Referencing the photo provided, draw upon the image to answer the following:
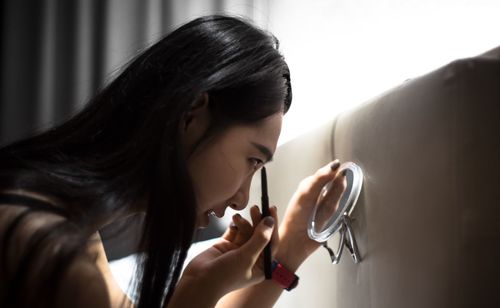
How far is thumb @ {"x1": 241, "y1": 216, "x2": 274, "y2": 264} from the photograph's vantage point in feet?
2.27

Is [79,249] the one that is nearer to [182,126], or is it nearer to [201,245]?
[182,126]

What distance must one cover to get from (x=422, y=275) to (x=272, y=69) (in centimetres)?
37

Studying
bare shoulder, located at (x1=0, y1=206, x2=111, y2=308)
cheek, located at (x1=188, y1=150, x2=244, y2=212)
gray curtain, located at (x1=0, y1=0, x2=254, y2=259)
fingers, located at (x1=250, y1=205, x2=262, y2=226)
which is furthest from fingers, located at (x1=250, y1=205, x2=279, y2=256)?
gray curtain, located at (x1=0, y1=0, x2=254, y2=259)

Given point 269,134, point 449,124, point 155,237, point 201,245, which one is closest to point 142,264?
point 155,237

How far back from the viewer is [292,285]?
2.74 feet

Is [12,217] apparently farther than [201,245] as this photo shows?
No

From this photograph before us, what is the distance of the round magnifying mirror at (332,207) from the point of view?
27.0 inches

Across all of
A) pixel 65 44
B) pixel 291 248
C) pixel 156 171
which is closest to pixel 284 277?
pixel 291 248

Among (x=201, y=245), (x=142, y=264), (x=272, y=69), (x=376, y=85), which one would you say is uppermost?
(x=272, y=69)

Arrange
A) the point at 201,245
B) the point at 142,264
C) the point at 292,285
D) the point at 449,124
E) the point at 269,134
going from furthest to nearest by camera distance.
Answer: the point at 201,245, the point at 292,285, the point at 269,134, the point at 142,264, the point at 449,124

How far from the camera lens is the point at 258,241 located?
70 cm

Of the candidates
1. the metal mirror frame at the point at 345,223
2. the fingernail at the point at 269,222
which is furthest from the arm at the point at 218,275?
the metal mirror frame at the point at 345,223

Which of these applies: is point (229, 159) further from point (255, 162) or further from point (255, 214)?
point (255, 214)

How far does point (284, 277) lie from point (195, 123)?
0.36m
